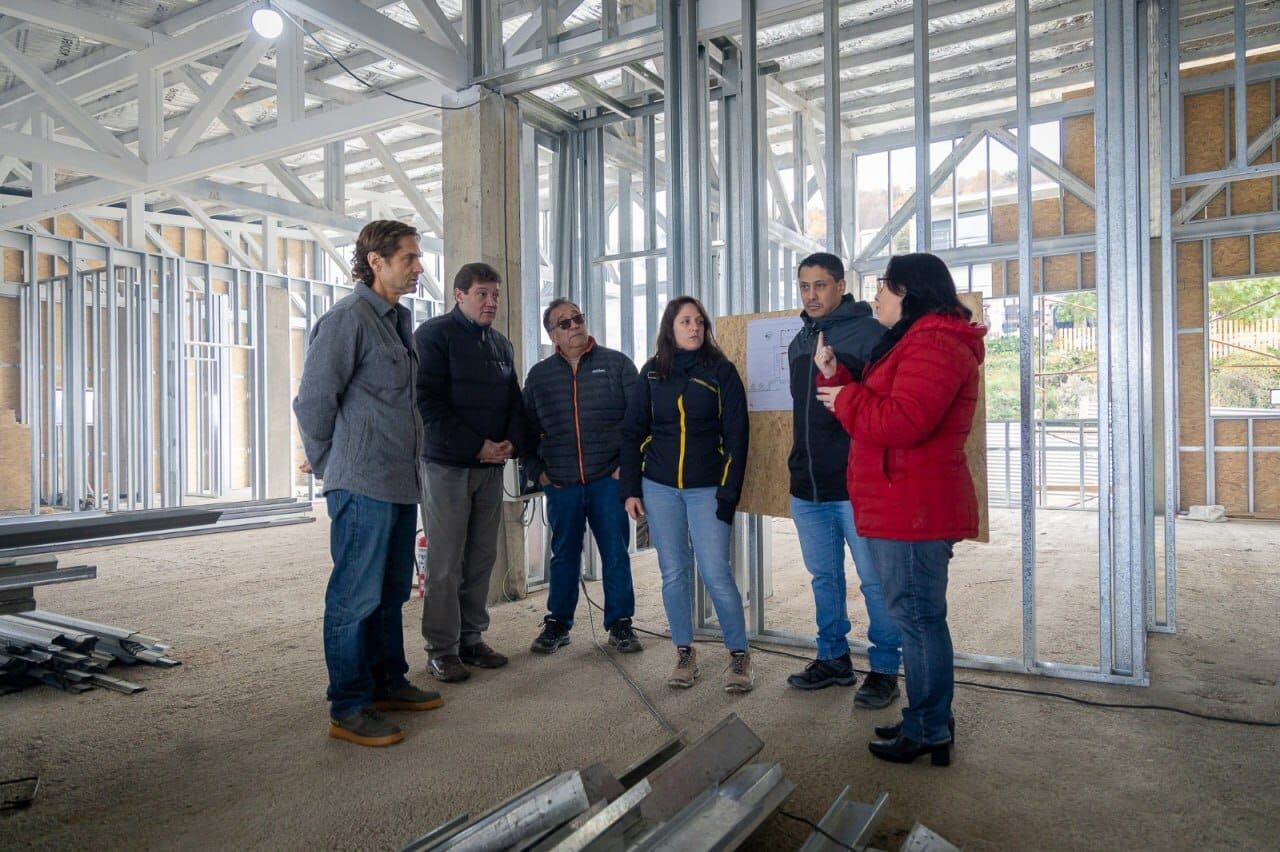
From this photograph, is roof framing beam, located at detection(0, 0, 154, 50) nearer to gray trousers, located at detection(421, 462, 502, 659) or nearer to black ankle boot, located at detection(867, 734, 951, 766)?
gray trousers, located at detection(421, 462, 502, 659)

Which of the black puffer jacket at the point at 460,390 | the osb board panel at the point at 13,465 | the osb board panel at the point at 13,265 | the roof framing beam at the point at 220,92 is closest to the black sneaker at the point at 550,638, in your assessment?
the black puffer jacket at the point at 460,390

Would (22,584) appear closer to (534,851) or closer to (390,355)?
(390,355)

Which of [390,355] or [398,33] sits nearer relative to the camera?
[390,355]

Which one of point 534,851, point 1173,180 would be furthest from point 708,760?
point 1173,180

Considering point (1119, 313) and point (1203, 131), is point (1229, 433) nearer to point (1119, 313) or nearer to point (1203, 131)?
point (1203, 131)

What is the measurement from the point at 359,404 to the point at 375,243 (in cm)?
60

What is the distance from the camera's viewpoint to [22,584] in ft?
8.77

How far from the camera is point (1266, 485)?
30.4 ft

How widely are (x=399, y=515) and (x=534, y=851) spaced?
4.89ft

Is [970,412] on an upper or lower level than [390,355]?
lower

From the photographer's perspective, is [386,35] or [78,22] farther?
[78,22]

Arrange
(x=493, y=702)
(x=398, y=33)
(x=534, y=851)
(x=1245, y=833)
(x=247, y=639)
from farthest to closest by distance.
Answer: (x=398, y=33) → (x=247, y=639) → (x=493, y=702) → (x=1245, y=833) → (x=534, y=851)

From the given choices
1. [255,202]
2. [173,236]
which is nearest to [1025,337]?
[255,202]

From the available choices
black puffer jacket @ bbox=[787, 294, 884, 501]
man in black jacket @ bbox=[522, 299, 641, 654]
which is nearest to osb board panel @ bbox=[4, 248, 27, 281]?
man in black jacket @ bbox=[522, 299, 641, 654]
